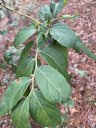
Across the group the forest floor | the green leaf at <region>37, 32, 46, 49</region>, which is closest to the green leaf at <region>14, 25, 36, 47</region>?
the green leaf at <region>37, 32, 46, 49</region>

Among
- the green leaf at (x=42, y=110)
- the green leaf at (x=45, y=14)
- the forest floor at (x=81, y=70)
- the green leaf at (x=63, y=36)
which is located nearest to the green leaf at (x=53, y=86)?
the green leaf at (x=42, y=110)

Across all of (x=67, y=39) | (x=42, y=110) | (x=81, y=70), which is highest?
(x=67, y=39)

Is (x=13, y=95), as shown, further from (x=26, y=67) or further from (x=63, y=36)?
(x=63, y=36)

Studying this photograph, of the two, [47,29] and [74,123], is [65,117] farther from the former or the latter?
[47,29]

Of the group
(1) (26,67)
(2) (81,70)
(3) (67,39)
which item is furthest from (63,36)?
(2) (81,70)

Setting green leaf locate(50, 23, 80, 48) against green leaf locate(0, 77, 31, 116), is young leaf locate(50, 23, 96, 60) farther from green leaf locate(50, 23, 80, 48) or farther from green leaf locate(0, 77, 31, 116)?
green leaf locate(0, 77, 31, 116)

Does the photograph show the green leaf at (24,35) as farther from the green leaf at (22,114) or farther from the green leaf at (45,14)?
the green leaf at (22,114)
